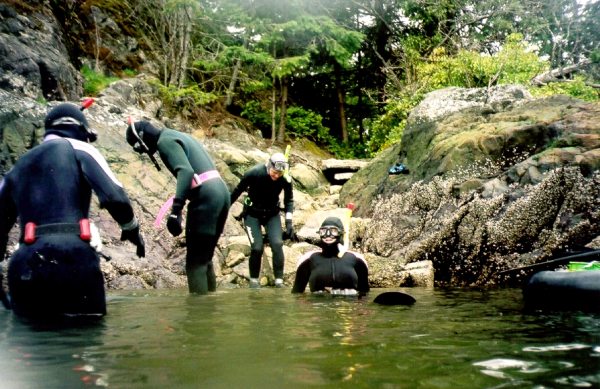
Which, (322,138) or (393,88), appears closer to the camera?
(393,88)

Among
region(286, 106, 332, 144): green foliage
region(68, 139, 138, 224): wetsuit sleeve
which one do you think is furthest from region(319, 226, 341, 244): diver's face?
region(286, 106, 332, 144): green foliage

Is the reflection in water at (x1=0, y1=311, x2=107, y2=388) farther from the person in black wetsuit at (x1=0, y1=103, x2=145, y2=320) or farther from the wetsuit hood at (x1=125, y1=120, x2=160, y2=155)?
the wetsuit hood at (x1=125, y1=120, x2=160, y2=155)

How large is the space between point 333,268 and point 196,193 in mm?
1777

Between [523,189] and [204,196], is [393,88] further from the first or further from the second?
[204,196]

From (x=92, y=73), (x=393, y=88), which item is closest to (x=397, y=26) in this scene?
(x=393, y=88)

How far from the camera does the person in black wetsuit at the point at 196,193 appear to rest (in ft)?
17.5

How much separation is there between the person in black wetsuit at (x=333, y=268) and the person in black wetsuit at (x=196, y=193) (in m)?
1.20

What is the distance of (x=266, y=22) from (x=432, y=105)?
7674mm

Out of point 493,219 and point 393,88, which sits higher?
point 393,88

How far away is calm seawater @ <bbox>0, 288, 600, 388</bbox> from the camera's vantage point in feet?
6.31

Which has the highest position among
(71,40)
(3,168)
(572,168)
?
(71,40)

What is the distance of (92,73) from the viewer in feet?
54.4

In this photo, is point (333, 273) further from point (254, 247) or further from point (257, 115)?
point (257, 115)

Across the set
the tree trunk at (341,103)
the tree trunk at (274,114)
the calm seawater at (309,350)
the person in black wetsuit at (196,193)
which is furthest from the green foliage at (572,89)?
the calm seawater at (309,350)
